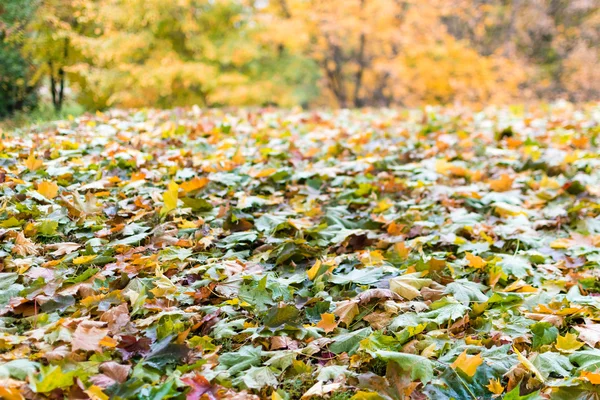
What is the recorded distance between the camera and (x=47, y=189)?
3.08 metres

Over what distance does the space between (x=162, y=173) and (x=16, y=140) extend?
1337 millimetres

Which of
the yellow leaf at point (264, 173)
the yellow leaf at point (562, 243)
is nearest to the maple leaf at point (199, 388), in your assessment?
the yellow leaf at point (264, 173)

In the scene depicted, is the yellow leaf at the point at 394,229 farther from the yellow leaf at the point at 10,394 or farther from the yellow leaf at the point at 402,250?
the yellow leaf at the point at 10,394

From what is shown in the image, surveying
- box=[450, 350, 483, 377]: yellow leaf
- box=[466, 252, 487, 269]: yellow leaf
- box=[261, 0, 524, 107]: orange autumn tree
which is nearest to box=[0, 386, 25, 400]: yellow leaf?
box=[450, 350, 483, 377]: yellow leaf

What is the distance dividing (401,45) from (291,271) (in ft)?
46.6

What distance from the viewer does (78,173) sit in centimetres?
356

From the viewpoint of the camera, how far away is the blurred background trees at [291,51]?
8.81 m

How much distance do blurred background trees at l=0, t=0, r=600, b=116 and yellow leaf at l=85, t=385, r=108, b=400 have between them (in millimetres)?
5459

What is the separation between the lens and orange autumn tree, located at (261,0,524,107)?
14273mm

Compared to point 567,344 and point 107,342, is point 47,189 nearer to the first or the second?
point 107,342

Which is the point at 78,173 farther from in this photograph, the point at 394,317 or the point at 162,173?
the point at 394,317

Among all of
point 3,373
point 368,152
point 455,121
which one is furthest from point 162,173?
point 455,121

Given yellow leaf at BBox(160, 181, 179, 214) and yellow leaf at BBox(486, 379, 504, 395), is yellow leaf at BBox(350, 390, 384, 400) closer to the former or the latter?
yellow leaf at BBox(486, 379, 504, 395)

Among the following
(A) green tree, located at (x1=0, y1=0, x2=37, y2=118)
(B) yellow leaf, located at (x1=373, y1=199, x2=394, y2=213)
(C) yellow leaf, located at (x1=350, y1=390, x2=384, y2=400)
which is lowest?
(C) yellow leaf, located at (x1=350, y1=390, x2=384, y2=400)
